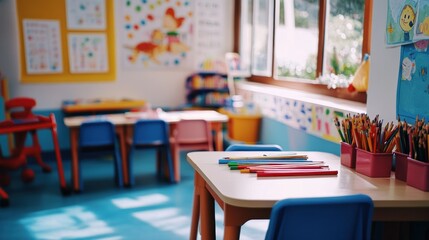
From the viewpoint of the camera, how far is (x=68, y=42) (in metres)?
5.20

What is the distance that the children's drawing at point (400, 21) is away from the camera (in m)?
2.14

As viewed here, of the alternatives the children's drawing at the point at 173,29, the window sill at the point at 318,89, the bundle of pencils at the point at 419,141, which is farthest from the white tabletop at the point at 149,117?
the bundle of pencils at the point at 419,141

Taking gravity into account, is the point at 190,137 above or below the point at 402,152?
below

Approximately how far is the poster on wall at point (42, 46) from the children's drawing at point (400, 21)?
3.98 meters

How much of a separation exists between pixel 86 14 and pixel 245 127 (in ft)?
7.68

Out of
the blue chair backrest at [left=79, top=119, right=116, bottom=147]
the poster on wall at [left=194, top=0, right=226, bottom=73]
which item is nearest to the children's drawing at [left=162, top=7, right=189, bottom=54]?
the poster on wall at [left=194, top=0, right=226, bottom=73]

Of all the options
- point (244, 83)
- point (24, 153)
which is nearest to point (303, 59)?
point (244, 83)

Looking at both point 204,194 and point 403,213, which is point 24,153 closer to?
point 204,194

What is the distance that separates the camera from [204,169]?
2.08 metres

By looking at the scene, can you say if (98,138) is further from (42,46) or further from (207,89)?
(207,89)

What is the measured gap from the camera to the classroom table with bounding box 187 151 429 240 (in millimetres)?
1688

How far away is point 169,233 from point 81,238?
2.01 ft

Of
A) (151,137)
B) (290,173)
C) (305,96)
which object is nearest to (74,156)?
(151,137)

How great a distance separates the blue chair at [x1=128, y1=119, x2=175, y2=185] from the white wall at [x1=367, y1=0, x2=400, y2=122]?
2274 millimetres
